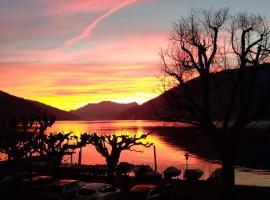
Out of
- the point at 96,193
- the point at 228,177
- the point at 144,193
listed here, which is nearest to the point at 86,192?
the point at 96,193

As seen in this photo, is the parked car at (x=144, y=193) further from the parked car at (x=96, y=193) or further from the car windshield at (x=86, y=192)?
the car windshield at (x=86, y=192)

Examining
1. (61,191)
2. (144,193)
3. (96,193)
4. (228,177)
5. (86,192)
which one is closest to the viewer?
(228,177)

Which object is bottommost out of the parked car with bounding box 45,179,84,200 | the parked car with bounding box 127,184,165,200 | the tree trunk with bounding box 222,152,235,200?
the parked car with bounding box 45,179,84,200

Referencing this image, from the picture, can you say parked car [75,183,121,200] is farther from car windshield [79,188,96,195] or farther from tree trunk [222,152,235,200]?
tree trunk [222,152,235,200]

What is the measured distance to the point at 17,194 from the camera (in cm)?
3319

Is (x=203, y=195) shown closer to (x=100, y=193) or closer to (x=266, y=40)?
(x=100, y=193)

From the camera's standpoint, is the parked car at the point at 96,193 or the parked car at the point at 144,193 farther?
the parked car at the point at 96,193

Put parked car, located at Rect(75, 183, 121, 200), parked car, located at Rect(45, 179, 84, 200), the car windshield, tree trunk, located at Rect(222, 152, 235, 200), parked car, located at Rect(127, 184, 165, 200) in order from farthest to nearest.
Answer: parked car, located at Rect(45, 179, 84, 200)
the car windshield
parked car, located at Rect(75, 183, 121, 200)
parked car, located at Rect(127, 184, 165, 200)
tree trunk, located at Rect(222, 152, 235, 200)

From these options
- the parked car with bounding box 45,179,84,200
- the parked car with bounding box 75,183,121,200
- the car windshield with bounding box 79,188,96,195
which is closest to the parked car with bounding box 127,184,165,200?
the parked car with bounding box 75,183,121,200

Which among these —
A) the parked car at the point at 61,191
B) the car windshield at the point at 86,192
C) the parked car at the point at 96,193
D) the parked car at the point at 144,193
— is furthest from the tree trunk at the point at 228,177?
the parked car at the point at 61,191

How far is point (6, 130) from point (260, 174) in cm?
6144

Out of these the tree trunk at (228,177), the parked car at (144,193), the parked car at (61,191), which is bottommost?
the parked car at (61,191)

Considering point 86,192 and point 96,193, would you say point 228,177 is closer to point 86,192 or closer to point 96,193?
point 96,193

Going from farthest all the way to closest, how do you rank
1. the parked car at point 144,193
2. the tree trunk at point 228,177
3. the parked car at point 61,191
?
the parked car at point 61,191 < the parked car at point 144,193 < the tree trunk at point 228,177
